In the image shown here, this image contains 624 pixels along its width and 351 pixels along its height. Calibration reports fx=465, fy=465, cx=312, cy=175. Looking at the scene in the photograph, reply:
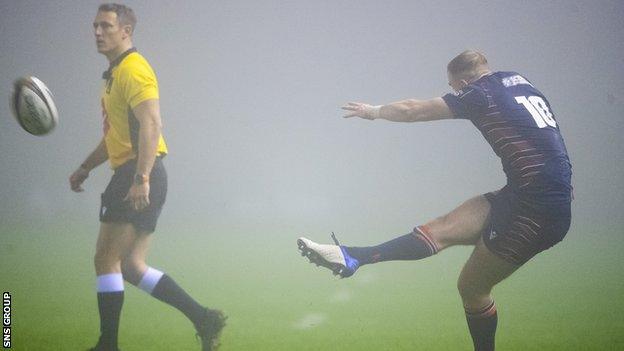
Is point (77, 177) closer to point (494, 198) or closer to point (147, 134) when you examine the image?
point (147, 134)

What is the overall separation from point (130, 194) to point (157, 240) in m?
4.54

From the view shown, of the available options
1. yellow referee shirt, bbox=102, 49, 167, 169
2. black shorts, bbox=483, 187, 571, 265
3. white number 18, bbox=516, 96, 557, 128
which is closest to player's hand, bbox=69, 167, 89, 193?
yellow referee shirt, bbox=102, 49, 167, 169

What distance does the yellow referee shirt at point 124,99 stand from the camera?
7.36ft

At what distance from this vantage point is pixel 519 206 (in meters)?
2.04

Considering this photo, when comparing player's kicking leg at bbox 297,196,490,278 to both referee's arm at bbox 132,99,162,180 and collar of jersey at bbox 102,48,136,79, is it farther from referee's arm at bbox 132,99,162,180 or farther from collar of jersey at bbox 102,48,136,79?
collar of jersey at bbox 102,48,136,79

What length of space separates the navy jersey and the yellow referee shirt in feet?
4.72

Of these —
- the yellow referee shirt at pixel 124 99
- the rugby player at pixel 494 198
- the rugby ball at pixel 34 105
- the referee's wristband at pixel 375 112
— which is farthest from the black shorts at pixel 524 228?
the rugby ball at pixel 34 105

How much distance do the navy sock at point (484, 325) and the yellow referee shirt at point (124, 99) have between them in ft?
5.96

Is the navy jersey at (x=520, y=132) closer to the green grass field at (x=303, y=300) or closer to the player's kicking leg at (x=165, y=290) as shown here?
the green grass field at (x=303, y=300)

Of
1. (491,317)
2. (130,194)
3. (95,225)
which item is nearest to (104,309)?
(130,194)

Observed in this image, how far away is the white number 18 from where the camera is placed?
2053mm

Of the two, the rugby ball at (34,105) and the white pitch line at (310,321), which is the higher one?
the rugby ball at (34,105)

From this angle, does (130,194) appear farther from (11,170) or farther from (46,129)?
(11,170)

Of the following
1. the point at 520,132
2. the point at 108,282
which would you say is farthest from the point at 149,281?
the point at 520,132
